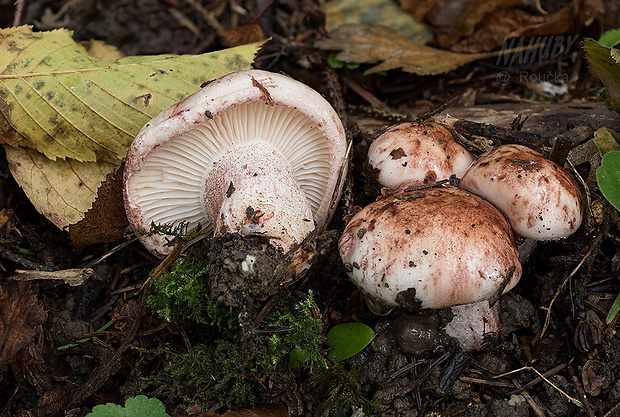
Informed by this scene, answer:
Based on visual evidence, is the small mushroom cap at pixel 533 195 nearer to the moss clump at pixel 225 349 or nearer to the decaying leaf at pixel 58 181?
the moss clump at pixel 225 349

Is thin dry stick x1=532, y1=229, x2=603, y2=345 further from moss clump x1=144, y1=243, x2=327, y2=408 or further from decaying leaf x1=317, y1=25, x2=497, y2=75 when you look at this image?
decaying leaf x1=317, y1=25, x2=497, y2=75

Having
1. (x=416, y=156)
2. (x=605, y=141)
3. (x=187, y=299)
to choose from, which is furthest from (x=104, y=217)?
(x=605, y=141)

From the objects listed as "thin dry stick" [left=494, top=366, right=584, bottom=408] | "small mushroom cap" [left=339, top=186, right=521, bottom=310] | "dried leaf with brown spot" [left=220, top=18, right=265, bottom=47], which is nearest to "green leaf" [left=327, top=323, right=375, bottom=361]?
"small mushroom cap" [left=339, top=186, right=521, bottom=310]

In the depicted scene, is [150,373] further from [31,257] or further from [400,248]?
[400,248]

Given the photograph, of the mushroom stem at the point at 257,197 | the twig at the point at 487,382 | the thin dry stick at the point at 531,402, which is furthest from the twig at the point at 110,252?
the thin dry stick at the point at 531,402

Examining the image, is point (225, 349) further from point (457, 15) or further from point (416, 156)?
point (457, 15)

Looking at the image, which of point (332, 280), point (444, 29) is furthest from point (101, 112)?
point (444, 29)
